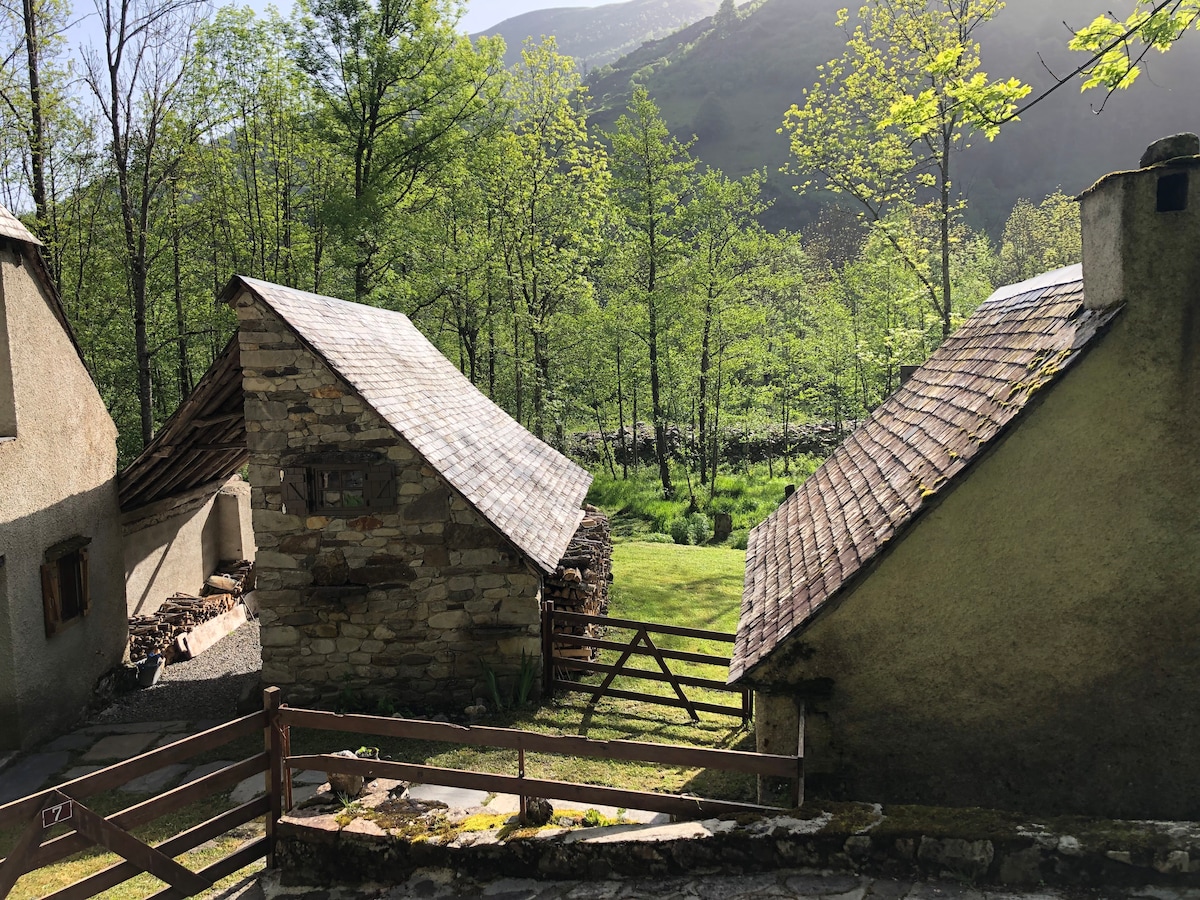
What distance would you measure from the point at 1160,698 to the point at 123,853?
21.5ft

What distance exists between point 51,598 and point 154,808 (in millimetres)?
5556

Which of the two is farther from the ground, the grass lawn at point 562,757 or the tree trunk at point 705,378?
the tree trunk at point 705,378

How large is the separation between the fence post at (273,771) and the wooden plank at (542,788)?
0.81 feet

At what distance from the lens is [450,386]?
1270 cm

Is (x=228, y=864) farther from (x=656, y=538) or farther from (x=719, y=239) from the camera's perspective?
(x=719, y=239)

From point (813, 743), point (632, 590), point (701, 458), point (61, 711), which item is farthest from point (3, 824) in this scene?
point (701, 458)

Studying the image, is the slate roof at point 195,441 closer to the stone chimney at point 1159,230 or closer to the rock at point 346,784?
the rock at point 346,784

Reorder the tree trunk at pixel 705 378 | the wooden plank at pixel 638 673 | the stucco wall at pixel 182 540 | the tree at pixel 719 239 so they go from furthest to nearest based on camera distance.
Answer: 1. the tree trunk at pixel 705 378
2. the tree at pixel 719 239
3. the stucco wall at pixel 182 540
4. the wooden plank at pixel 638 673

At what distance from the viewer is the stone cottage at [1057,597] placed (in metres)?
4.71

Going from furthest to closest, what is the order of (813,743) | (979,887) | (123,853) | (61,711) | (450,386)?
(450,386) → (61,711) → (813,743) → (123,853) → (979,887)

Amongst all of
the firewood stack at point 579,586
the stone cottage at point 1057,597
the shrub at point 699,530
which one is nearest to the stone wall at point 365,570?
the firewood stack at point 579,586

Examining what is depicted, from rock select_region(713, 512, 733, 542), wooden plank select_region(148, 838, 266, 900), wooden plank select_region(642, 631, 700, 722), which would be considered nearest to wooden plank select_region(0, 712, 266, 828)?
wooden plank select_region(148, 838, 266, 900)

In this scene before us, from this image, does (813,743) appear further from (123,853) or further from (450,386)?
(450,386)

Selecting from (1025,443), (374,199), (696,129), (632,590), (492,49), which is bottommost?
(632,590)
